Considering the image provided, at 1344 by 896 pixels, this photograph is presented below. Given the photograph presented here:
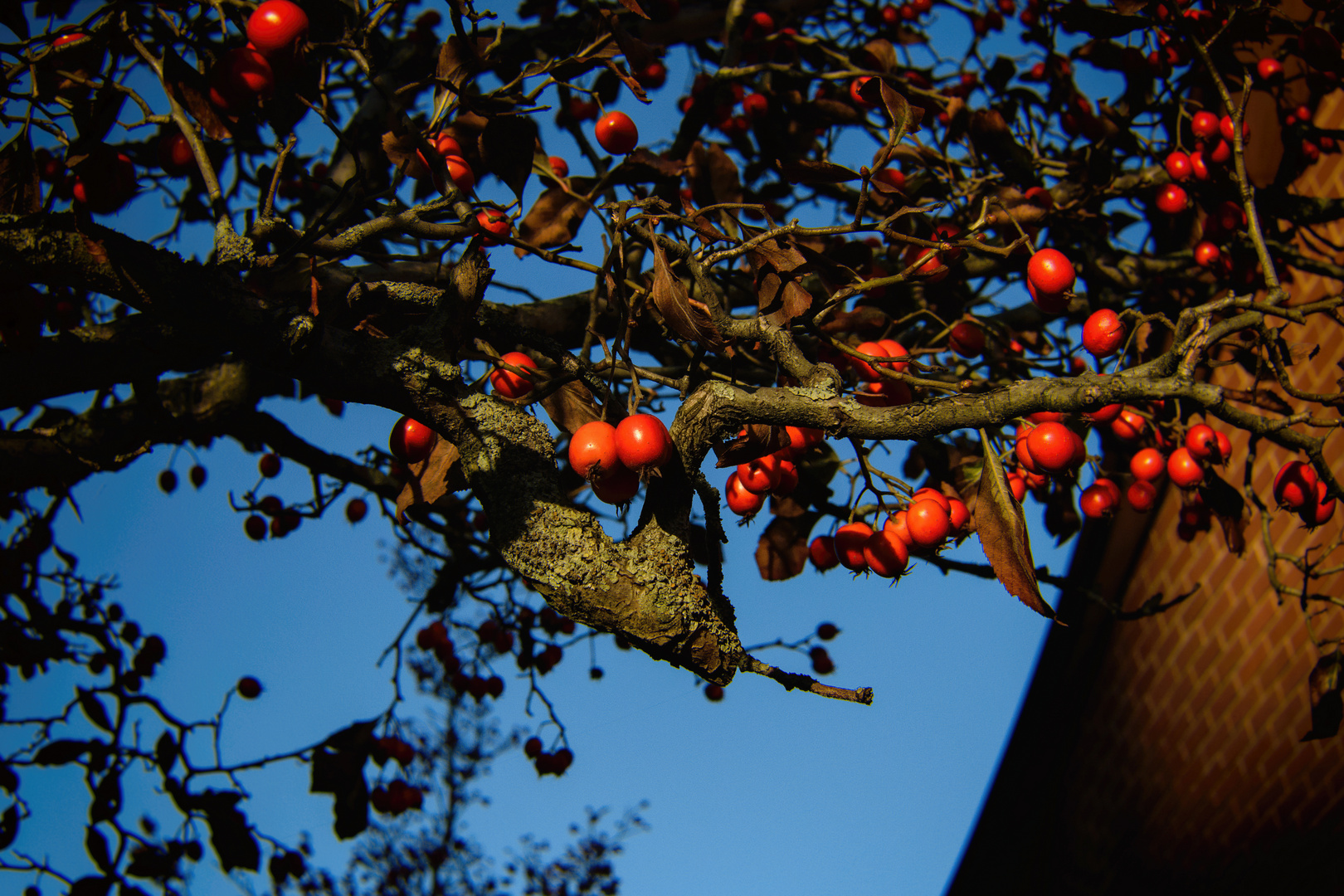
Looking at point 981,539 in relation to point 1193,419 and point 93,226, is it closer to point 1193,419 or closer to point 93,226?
point 93,226

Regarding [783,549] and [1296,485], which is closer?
[1296,485]

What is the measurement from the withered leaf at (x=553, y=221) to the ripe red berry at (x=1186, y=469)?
1.93 meters

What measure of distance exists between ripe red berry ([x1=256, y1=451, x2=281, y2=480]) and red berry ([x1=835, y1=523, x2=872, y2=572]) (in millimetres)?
2771

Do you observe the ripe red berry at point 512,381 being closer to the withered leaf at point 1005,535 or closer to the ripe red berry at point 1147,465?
the withered leaf at point 1005,535

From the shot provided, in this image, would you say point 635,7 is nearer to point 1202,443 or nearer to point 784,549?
point 784,549

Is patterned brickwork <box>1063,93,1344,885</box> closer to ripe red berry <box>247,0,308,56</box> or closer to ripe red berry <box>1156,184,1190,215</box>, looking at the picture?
ripe red berry <box>1156,184,1190,215</box>

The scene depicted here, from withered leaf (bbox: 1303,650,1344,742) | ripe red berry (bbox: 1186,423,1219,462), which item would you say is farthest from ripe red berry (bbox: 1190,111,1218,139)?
withered leaf (bbox: 1303,650,1344,742)

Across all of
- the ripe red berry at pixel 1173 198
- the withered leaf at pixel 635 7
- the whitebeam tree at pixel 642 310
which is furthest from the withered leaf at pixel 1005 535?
the ripe red berry at pixel 1173 198

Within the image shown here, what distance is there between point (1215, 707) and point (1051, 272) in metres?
3.80

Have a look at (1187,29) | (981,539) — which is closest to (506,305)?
(981,539)

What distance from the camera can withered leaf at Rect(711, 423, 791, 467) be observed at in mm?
1394

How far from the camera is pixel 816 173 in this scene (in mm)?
1979

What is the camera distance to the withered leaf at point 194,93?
1534mm

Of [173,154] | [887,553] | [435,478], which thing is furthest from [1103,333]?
[173,154]
